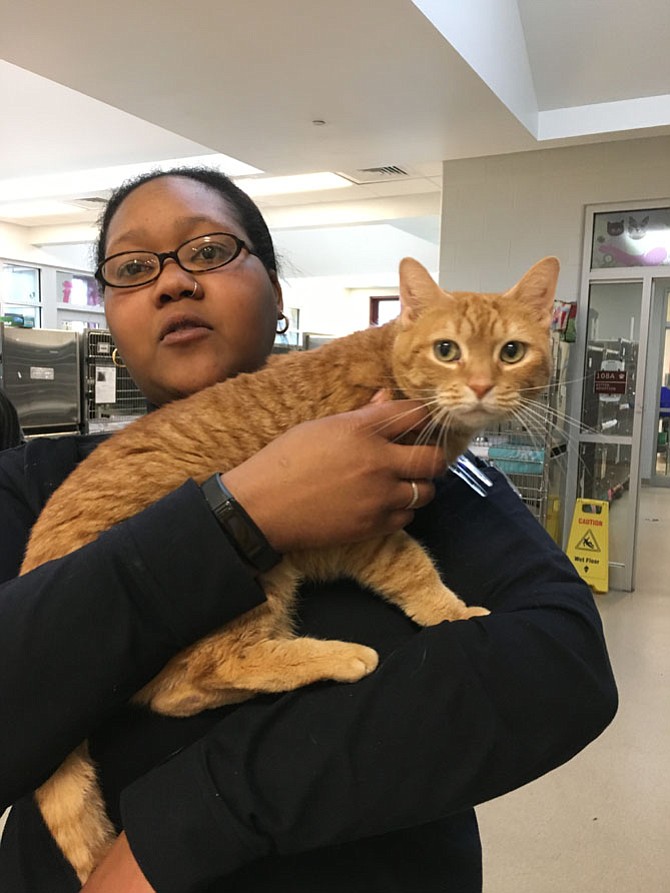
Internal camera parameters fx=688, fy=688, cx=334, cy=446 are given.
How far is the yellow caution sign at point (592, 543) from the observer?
4.75 meters

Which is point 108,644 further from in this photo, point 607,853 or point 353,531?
point 607,853

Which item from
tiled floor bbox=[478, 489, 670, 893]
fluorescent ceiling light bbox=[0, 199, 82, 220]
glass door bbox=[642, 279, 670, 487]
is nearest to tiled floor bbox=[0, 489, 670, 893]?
tiled floor bbox=[478, 489, 670, 893]

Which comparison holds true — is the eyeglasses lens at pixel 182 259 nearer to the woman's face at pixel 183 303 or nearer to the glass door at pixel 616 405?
the woman's face at pixel 183 303

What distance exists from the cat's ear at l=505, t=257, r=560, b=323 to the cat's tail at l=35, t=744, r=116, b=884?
3.19 ft

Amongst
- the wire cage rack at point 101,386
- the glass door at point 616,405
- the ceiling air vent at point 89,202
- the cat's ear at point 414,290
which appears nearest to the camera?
the cat's ear at point 414,290

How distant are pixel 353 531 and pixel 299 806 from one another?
1.03 feet

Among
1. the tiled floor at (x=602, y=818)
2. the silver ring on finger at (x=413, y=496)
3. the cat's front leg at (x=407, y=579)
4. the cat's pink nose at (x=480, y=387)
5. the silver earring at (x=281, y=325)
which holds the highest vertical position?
the silver earring at (x=281, y=325)

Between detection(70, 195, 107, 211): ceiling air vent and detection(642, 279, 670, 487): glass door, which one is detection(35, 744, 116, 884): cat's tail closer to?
detection(70, 195, 107, 211): ceiling air vent

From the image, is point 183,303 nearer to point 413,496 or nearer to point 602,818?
point 413,496

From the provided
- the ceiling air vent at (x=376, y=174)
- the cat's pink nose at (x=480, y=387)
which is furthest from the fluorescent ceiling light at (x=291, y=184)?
the cat's pink nose at (x=480, y=387)

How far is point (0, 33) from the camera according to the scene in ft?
10.6

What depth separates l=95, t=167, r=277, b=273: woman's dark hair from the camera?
1272mm

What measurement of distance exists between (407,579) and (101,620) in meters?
0.45

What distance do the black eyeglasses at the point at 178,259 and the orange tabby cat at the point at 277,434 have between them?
20cm
